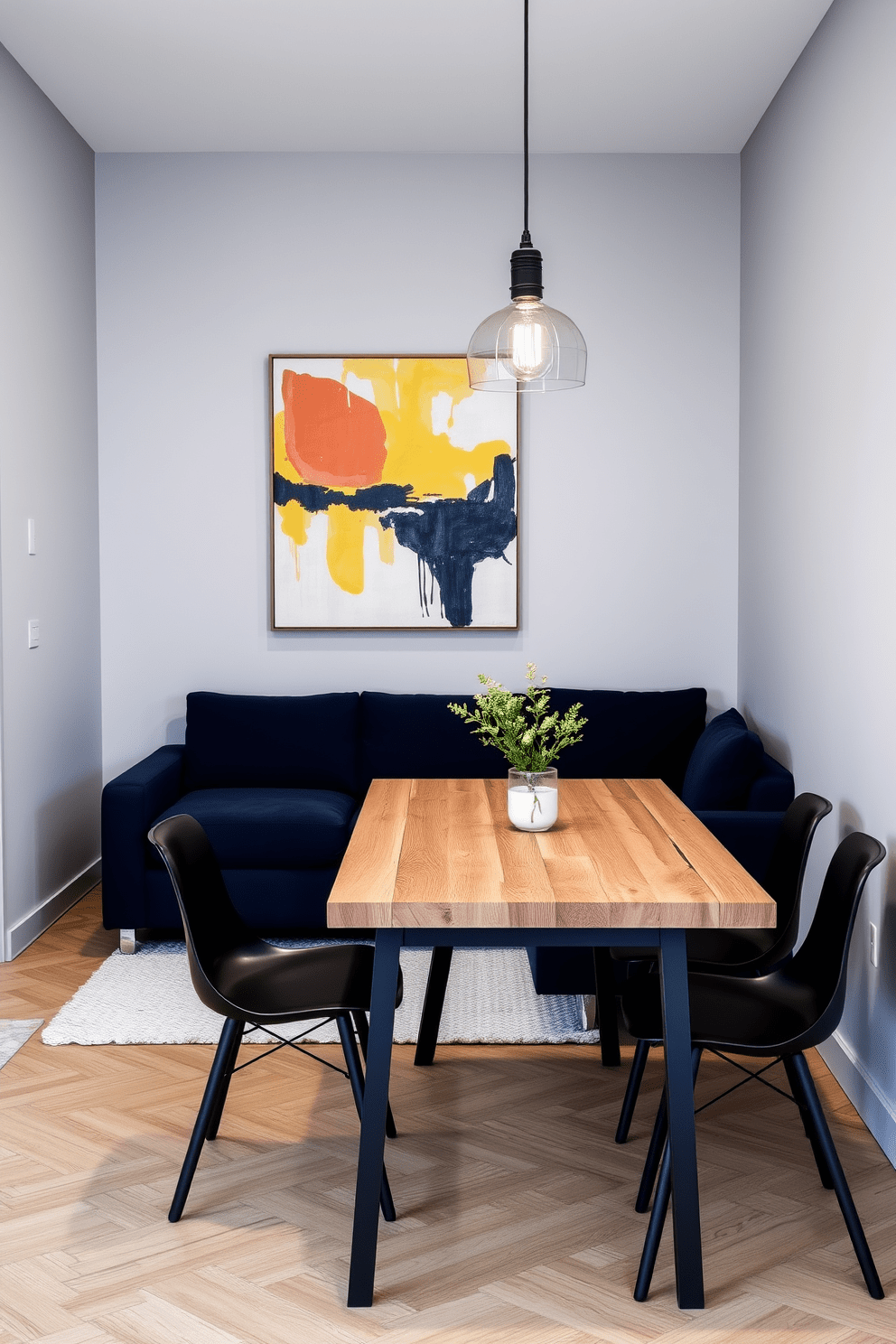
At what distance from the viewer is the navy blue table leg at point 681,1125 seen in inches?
85.7

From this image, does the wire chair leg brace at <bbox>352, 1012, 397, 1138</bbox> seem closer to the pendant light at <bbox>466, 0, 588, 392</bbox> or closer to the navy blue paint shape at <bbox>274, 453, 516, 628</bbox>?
the pendant light at <bbox>466, 0, 588, 392</bbox>

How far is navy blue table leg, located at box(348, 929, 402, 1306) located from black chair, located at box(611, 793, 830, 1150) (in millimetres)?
740

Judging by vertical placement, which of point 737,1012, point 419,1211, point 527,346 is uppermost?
point 527,346

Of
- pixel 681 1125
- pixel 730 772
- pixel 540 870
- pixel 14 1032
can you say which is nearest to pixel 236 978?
pixel 540 870

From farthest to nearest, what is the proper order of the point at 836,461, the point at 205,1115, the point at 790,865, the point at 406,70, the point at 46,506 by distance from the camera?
the point at 46,506, the point at 406,70, the point at 836,461, the point at 790,865, the point at 205,1115

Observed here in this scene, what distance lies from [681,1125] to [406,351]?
11.8ft

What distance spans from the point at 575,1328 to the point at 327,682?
3.28 metres

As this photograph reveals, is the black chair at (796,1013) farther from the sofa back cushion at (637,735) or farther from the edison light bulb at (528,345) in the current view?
the sofa back cushion at (637,735)

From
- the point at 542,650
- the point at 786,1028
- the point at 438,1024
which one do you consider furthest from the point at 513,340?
the point at 542,650

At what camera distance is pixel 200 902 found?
2.66 meters

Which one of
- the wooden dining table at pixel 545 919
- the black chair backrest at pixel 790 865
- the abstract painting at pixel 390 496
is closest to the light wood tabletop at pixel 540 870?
the wooden dining table at pixel 545 919

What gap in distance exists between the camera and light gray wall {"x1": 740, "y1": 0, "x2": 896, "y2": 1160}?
9.66 ft

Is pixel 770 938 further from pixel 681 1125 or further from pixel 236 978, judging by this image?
pixel 236 978

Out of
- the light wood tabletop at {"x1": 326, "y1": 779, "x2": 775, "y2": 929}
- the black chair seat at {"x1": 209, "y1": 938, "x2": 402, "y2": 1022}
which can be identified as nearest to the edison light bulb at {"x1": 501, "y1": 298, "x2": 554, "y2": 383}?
the light wood tabletop at {"x1": 326, "y1": 779, "x2": 775, "y2": 929}
